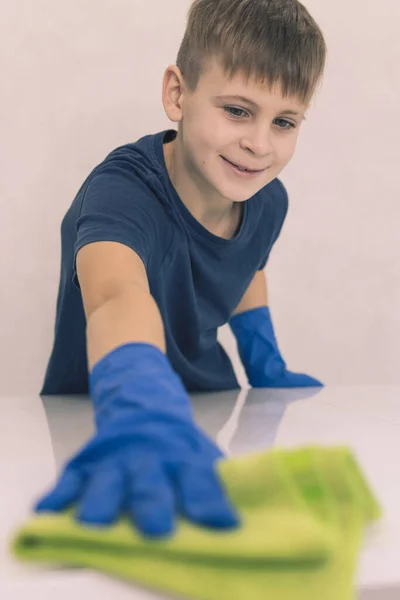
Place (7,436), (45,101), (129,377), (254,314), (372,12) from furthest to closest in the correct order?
1. (372,12)
2. (45,101)
3. (254,314)
4. (7,436)
5. (129,377)

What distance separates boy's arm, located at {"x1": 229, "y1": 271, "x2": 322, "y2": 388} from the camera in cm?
132

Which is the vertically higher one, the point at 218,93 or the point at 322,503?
the point at 218,93

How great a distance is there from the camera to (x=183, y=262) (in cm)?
107

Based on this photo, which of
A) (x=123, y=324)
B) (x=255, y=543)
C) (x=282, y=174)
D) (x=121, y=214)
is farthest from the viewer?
(x=282, y=174)

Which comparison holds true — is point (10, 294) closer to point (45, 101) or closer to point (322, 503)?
point (45, 101)

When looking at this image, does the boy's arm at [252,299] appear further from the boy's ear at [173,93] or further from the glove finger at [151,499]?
the glove finger at [151,499]

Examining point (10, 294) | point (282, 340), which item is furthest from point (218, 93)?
point (282, 340)

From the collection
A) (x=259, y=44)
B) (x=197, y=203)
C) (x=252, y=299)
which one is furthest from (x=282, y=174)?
(x=259, y=44)

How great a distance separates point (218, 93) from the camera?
38.5 inches

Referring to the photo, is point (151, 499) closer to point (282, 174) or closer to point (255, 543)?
point (255, 543)

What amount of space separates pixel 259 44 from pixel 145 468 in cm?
66

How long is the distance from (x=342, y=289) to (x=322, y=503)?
137 centimetres

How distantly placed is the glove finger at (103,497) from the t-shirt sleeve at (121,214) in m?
0.43

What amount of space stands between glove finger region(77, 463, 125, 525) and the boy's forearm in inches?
7.9
